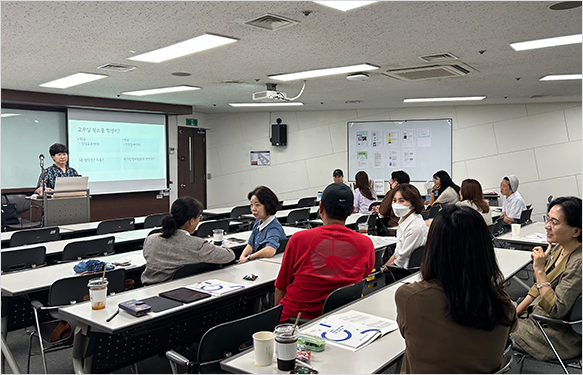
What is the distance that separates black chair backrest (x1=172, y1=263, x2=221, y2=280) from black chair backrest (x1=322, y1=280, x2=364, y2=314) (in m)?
1.09

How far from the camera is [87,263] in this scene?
328cm

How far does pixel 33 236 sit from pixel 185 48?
2489 mm

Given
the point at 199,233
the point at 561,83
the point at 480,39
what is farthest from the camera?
the point at 561,83

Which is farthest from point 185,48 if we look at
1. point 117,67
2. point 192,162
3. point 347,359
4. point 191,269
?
point 192,162

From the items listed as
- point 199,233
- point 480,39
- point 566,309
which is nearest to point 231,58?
point 199,233

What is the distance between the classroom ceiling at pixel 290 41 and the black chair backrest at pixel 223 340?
229 centimetres

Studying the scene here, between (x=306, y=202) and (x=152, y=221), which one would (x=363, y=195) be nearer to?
(x=306, y=202)

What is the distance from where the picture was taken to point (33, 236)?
15.5 feet

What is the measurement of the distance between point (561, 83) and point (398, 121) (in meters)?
3.85

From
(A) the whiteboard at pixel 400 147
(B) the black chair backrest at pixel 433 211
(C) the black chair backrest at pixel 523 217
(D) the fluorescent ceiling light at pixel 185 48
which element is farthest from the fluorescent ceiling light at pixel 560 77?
(D) the fluorescent ceiling light at pixel 185 48

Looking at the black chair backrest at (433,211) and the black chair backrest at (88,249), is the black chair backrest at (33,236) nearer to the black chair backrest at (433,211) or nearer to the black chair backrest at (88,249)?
the black chair backrest at (88,249)

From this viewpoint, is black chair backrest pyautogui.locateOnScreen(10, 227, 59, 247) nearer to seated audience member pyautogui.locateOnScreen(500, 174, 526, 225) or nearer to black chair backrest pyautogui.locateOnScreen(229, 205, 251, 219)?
black chair backrest pyautogui.locateOnScreen(229, 205, 251, 219)

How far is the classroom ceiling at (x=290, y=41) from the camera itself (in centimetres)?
345

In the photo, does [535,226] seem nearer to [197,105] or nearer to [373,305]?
[373,305]
